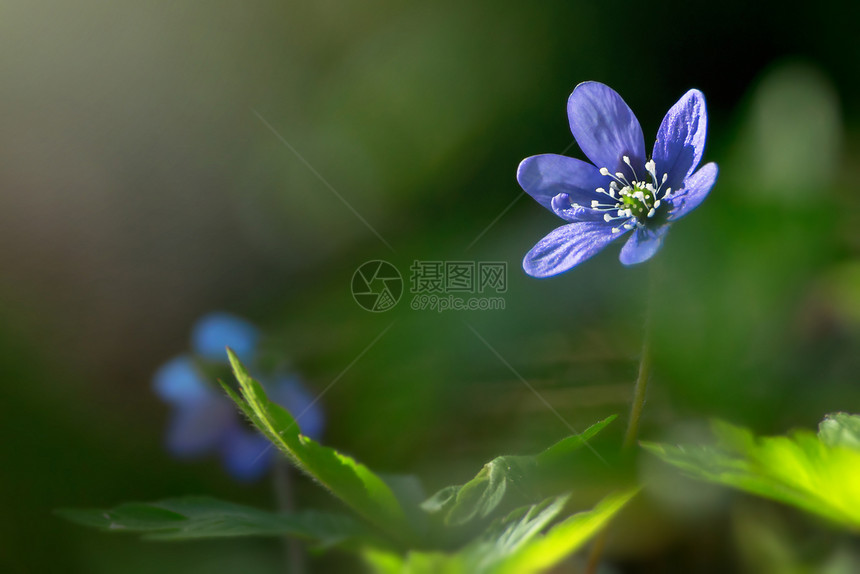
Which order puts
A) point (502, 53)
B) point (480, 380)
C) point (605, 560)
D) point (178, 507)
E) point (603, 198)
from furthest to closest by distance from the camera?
point (502, 53) → point (480, 380) → point (605, 560) → point (603, 198) → point (178, 507)

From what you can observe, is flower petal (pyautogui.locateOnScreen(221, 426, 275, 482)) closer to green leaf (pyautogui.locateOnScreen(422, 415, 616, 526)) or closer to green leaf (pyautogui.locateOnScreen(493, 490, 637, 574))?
green leaf (pyautogui.locateOnScreen(422, 415, 616, 526))

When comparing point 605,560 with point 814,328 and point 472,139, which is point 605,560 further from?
point 472,139

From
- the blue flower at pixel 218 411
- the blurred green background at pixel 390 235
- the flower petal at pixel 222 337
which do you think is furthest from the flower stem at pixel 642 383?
the flower petal at pixel 222 337

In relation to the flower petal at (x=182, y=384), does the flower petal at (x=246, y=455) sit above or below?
below

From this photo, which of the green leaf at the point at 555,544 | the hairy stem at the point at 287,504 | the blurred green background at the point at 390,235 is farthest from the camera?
the blurred green background at the point at 390,235

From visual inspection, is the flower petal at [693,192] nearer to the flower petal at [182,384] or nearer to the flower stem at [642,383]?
the flower stem at [642,383]

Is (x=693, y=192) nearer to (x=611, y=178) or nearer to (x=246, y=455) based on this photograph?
(x=611, y=178)

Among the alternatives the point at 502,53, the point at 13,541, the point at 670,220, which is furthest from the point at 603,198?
the point at 13,541
